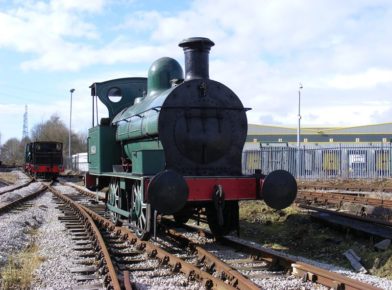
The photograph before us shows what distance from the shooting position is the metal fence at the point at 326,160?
24.3m

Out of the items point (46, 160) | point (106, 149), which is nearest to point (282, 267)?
point (106, 149)

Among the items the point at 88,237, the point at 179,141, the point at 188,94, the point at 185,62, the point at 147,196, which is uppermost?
the point at 185,62

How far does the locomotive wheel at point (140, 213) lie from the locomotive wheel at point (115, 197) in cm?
145

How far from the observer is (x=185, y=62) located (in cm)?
832

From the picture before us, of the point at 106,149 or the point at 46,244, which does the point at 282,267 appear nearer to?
the point at 46,244

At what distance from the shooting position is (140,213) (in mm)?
7945

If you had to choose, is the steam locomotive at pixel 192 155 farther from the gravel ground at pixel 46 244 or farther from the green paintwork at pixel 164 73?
the gravel ground at pixel 46 244

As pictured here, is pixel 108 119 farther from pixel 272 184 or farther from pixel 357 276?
pixel 357 276

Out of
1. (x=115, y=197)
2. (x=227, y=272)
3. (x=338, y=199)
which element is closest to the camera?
(x=227, y=272)

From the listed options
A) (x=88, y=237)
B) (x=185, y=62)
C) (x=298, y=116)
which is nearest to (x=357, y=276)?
(x=185, y=62)

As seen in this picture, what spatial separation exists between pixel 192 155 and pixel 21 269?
3.05 metres

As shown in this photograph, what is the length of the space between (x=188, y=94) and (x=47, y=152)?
28285 mm

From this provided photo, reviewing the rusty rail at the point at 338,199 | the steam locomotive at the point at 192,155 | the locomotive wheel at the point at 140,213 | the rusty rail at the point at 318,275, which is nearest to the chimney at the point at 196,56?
the steam locomotive at the point at 192,155

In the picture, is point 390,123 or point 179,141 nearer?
point 179,141
